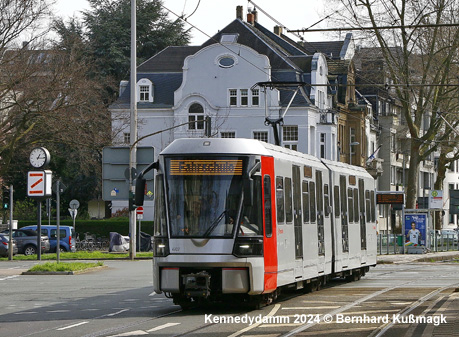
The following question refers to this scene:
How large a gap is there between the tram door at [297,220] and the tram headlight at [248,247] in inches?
101

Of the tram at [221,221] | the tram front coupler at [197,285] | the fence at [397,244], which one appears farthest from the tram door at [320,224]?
the fence at [397,244]

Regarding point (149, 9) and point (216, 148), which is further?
point (149, 9)

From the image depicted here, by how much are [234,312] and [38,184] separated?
21101 millimetres

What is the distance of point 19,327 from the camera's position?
1505cm

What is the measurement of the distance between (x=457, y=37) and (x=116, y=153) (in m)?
21.4

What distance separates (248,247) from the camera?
16.9 metres

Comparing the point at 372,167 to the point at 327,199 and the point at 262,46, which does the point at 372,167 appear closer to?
the point at 262,46

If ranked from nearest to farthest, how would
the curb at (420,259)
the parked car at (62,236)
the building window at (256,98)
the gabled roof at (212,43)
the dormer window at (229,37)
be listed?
the curb at (420,259) → the parked car at (62,236) → the building window at (256,98) → the gabled roof at (212,43) → the dormer window at (229,37)

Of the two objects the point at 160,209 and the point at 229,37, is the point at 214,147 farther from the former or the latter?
the point at 229,37

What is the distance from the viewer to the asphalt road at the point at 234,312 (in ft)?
46.2

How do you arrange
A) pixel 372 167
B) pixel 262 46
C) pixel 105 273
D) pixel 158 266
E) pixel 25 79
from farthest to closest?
pixel 372 167 < pixel 262 46 < pixel 25 79 < pixel 105 273 < pixel 158 266

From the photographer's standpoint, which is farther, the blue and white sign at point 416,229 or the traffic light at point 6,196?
the traffic light at point 6,196

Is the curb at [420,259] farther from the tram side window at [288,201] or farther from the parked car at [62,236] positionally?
the tram side window at [288,201]

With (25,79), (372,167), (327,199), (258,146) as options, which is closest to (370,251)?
(327,199)
